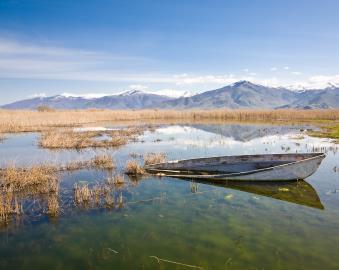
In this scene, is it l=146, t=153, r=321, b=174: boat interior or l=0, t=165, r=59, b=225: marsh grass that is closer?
l=0, t=165, r=59, b=225: marsh grass

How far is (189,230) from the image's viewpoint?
10016mm

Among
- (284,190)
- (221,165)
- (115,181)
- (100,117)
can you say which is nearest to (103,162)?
(115,181)

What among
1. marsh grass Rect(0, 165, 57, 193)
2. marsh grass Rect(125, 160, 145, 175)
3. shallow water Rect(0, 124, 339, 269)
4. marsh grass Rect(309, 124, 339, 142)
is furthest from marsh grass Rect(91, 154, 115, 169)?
marsh grass Rect(309, 124, 339, 142)

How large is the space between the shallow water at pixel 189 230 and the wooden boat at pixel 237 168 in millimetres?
466

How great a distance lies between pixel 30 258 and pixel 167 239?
139 inches

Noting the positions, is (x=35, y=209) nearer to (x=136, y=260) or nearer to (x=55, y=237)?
(x=55, y=237)

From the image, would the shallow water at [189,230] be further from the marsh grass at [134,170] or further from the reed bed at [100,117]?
the reed bed at [100,117]

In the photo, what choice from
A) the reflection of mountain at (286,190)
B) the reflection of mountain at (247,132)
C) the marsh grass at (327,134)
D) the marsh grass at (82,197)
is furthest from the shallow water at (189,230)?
the reflection of mountain at (247,132)

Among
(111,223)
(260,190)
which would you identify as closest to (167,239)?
(111,223)

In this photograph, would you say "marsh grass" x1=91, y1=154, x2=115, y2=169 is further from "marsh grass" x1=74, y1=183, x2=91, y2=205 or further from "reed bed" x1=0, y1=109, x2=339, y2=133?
"reed bed" x1=0, y1=109, x2=339, y2=133

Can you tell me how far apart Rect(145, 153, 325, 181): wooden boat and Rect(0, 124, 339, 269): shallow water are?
466 millimetres

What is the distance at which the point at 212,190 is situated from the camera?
1445 cm

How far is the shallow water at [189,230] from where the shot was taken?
823 centimetres

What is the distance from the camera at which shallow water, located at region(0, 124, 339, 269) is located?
27.0 feet
